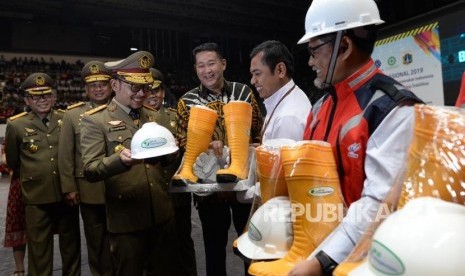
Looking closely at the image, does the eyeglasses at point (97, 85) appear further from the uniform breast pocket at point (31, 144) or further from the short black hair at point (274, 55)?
the short black hair at point (274, 55)

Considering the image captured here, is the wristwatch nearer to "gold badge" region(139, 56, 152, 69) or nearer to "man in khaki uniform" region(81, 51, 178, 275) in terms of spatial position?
"man in khaki uniform" region(81, 51, 178, 275)

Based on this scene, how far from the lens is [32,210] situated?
10.4ft

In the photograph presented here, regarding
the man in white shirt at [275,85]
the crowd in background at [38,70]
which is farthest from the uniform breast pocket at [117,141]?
the crowd in background at [38,70]

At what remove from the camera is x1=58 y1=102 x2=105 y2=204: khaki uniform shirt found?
10.0 ft

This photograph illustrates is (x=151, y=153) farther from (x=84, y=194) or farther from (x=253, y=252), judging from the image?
(x=84, y=194)

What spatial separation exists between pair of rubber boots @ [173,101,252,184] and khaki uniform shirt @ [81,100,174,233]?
24 centimetres

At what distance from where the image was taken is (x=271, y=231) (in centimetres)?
120

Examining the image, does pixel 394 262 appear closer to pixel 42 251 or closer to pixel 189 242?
pixel 189 242

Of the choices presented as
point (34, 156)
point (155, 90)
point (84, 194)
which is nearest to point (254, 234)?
point (84, 194)

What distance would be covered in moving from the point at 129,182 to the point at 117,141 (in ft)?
0.78

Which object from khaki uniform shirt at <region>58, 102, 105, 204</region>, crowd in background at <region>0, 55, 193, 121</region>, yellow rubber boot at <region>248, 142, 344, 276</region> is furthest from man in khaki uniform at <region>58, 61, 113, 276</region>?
crowd in background at <region>0, 55, 193, 121</region>

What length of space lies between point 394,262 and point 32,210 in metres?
3.10

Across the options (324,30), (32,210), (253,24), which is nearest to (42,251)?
(32,210)

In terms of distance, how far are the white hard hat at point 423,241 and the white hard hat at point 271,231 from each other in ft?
1.36
